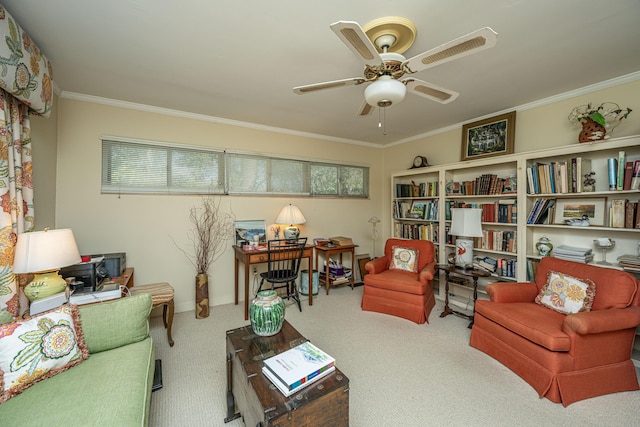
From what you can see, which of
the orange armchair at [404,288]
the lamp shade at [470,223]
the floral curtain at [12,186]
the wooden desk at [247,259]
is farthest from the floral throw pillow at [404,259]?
the floral curtain at [12,186]

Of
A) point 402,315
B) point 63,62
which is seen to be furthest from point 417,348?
point 63,62

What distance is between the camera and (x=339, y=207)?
13.9 ft

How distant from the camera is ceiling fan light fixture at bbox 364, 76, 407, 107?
1496mm

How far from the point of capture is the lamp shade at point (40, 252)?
150 centimetres

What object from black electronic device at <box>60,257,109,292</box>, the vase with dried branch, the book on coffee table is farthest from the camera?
the vase with dried branch

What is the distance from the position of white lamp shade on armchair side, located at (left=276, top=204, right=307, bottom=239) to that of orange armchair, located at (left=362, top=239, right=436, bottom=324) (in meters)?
1.10

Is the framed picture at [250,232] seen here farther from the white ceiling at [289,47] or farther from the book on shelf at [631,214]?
the book on shelf at [631,214]

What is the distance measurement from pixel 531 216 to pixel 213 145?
371 cm

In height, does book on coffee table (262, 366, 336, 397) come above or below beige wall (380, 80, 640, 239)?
below

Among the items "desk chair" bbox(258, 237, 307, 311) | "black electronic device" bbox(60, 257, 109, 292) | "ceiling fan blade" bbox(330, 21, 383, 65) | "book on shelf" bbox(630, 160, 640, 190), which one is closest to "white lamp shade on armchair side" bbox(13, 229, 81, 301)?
"black electronic device" bbox(60, 257, 109, 292)

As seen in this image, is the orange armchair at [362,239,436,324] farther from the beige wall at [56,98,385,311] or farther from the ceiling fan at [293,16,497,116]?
the ceiling fan at [293,16,497,116]

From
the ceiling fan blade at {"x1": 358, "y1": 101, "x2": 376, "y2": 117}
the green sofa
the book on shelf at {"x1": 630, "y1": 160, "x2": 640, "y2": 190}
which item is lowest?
the green sofa

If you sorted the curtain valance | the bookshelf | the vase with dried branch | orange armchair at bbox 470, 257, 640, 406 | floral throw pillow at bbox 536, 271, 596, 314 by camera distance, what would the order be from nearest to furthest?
1. the curtain valance
2. orange armchair at bbox 470, 257, 640, 406
3. floral throw pillow at bbox 536, 271, 596, 314
4. the bookshelf
5. the vase with dried branch

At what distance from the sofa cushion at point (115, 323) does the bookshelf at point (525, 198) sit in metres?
3.31
